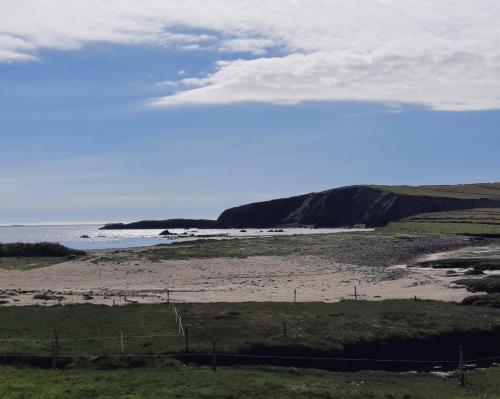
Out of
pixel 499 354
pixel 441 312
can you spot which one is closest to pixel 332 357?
pixel 499 354

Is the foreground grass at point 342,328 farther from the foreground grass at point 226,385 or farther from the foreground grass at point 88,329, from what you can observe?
the foreground grass at point 226,385

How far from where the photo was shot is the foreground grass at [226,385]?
26328 mm

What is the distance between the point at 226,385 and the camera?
27.6 metres

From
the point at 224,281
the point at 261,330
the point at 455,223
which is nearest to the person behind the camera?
the point at 261,330

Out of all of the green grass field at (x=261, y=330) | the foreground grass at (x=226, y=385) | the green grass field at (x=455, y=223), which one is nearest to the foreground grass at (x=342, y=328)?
the green grass field at (x=261, y=330)

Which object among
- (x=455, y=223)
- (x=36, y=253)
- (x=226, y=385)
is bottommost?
(x=226, y=385)


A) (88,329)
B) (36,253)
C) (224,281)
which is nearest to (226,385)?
(88,329)

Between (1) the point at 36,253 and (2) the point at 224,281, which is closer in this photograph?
(2) the point at 224,281

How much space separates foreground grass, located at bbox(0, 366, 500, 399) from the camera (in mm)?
26328

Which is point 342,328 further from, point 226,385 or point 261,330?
point 226,385

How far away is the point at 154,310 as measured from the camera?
1788 inches

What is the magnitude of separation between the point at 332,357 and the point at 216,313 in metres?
11.2

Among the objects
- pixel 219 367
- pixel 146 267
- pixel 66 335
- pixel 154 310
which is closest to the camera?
pixel 219 367

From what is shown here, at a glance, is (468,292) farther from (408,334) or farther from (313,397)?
(313,397)
